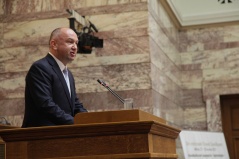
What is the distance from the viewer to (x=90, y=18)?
8.14 m

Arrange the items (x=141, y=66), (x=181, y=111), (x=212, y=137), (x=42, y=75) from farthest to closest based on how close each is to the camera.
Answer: (x=181, y=111) → (x=212, y=137) → (x=141, y=66) → (x=42, y=75)

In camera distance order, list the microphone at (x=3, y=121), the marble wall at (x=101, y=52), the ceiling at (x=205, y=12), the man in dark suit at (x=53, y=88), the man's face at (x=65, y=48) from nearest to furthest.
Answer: the man in dark suit at (x=53, y=88)
the man's face at (x=65, y=48)
the microphone at (x=3, y=121)
the marble wall at (x=101, y=52)
the ceiling at (x=205, y=12)

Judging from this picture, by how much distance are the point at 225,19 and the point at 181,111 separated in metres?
2.04

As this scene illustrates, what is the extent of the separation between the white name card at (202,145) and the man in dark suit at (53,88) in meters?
3.64

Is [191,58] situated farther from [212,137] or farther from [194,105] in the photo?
[212,137]

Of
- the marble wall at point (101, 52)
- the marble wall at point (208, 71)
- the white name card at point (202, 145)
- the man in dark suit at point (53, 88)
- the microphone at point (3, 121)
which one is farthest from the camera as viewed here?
the marble wall at point (208, 71)

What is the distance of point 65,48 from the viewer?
5.06 m

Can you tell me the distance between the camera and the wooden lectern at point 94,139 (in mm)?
3756

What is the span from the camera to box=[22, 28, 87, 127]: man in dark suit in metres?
4.41

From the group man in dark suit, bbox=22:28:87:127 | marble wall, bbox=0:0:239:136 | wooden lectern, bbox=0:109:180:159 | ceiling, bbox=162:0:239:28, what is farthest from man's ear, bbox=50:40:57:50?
ceiling, bbox=162:0:239:28

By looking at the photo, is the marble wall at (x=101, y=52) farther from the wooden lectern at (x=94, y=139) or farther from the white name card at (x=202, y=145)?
the wooden lectern at (x=94, y=139)

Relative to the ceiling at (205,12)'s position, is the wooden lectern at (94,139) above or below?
below

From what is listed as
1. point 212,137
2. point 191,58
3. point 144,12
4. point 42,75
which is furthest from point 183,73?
point 42,75

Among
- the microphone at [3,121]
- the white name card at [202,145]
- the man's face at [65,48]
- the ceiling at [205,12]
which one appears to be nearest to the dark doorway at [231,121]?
the white name card at [202,145]
